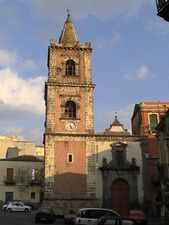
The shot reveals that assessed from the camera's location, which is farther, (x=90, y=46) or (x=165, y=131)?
(x=90, y=46)

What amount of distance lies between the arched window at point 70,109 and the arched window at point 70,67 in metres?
3.47

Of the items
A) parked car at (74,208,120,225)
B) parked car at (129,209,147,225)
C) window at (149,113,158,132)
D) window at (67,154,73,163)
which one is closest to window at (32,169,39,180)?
window at (149,113,158,132)

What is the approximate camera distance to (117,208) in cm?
3884

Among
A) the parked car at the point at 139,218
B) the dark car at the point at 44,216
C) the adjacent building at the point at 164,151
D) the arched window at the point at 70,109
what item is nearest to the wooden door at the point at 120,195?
the adjacent building at the point at 164,151

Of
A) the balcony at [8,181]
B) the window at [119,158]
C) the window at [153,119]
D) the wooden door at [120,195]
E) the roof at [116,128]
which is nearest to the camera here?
the wooden door at [120,195]

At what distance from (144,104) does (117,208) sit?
1802 centimetres

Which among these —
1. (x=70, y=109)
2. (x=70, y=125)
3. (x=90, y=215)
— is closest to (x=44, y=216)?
(x=90, y=215)

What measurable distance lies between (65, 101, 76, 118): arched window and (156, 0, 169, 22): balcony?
2891 centimetres

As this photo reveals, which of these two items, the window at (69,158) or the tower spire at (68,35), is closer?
the window at (69,158)

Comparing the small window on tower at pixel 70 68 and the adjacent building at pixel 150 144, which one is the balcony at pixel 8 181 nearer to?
the adjacent building at pixel 150 144

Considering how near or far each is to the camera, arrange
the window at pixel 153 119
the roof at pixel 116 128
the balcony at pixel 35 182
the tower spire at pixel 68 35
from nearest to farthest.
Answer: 1. the roof at pixel 116 128
2. the tower spire at pixel 68 35
3. the window at pixel 153 119
4. the balcony at pixel 35 182

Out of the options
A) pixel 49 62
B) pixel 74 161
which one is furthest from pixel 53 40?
pixel 74 161

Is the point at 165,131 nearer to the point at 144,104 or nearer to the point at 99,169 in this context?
the point at 99,169

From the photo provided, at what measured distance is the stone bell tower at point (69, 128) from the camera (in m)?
38.2
